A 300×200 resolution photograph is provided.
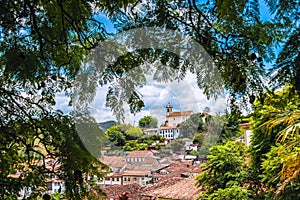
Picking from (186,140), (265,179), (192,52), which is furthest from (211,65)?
(265,179)

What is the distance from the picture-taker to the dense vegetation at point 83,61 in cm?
57

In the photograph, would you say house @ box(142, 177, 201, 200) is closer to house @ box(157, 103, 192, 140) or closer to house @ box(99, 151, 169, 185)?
house @ box(99, 151, 169, 185)

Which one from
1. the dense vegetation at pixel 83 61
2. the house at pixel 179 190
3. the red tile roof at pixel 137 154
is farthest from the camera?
the house at pixel 179 190

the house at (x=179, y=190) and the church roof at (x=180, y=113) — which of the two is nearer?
the church roof at (x=180, y=113)

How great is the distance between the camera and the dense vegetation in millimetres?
572

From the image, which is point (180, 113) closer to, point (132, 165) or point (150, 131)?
point (150, 131)

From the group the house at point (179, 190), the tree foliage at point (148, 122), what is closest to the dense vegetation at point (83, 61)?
the tree foliage at point (148, 122)

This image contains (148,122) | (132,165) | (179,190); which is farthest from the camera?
(179,190)

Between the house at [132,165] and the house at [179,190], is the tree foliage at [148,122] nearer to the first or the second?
the house at [132,165]

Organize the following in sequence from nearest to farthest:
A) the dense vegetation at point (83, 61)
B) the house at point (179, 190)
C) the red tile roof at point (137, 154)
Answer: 1. the dense vegetation at point (83, 61)
2. the red tile roof at point (137, 154)
3. the house at point (179, 190)

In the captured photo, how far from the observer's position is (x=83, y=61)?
0.71 metres

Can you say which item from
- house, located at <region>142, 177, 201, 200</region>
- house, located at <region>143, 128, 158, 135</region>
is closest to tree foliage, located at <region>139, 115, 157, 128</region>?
house, located at <region>143, 128, 158, 135</region>

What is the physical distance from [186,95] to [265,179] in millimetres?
2314

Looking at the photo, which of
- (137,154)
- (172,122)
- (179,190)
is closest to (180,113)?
(172,122)
